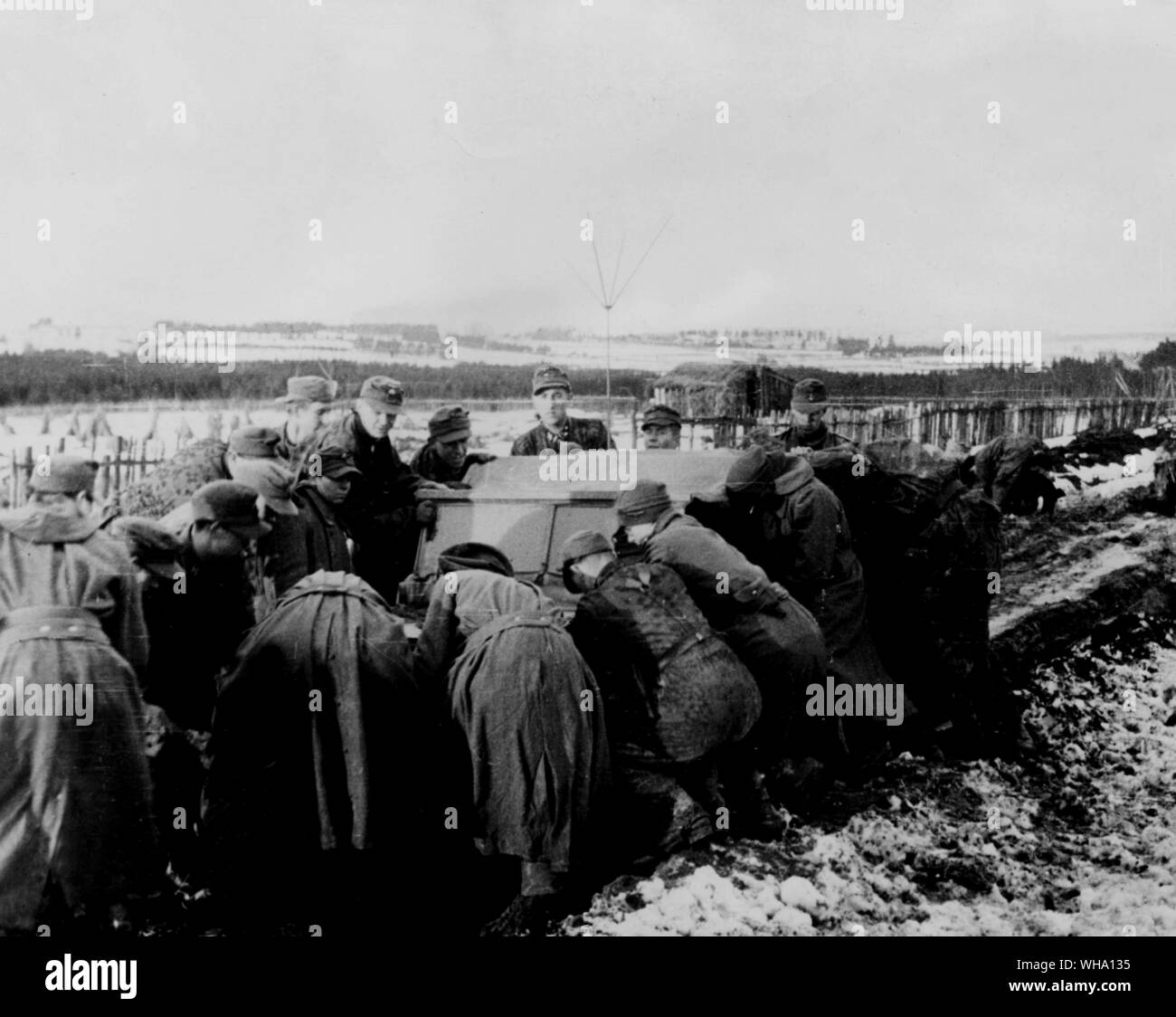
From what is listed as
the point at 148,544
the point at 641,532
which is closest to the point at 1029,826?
the point at 641,532

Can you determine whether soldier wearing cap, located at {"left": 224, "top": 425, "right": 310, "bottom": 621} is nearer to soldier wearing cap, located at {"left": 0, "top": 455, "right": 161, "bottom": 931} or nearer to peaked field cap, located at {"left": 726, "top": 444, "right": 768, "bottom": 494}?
soldier wearing cap, located at {"left": 0, "top": 455, "right": 161, "bottom": 931}

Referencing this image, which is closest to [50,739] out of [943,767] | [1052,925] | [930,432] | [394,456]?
[394,456]

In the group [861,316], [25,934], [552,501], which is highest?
[861,316]

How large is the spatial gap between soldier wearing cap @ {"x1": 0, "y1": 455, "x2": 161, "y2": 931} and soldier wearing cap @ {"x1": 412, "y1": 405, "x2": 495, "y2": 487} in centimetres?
193

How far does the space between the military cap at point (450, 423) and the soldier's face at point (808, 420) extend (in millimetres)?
1491

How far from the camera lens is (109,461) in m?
4.46

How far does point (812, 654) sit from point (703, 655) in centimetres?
67

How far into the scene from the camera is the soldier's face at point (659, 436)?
5.43 meters

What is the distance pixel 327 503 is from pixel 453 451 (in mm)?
753

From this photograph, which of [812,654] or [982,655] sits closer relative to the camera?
[812,654]

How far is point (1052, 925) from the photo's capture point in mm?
4105

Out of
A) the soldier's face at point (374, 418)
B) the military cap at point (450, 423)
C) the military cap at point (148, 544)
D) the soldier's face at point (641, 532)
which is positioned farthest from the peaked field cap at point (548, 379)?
the military cap at point (148, 544)

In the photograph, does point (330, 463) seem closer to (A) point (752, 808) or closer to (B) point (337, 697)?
(B) point (337, 697)
